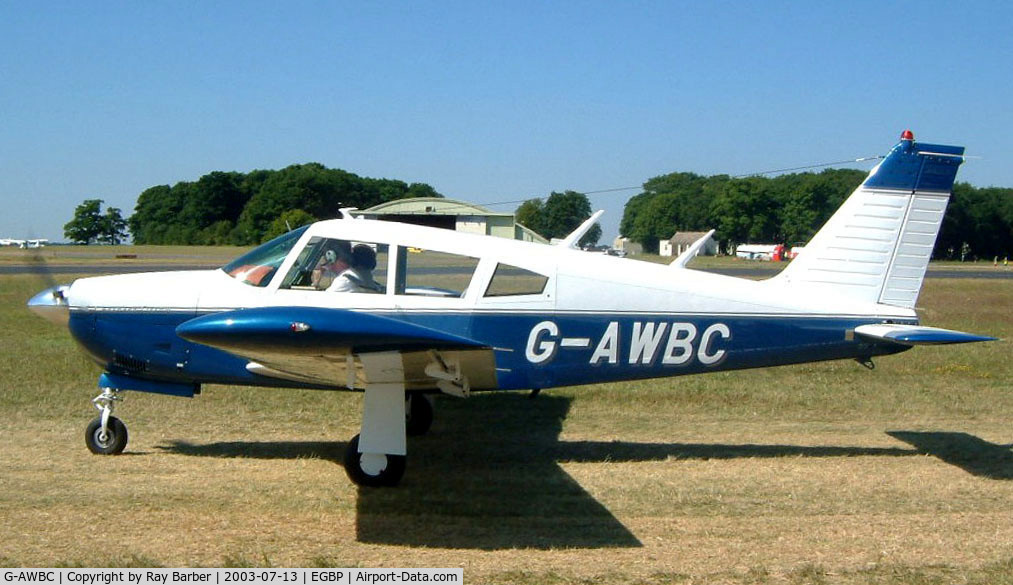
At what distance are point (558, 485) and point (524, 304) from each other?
1.37 meters

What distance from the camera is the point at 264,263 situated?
6.73m

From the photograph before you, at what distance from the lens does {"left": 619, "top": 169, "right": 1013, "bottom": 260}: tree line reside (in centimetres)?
5369

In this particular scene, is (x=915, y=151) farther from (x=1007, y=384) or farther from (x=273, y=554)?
(x=273, y=554)

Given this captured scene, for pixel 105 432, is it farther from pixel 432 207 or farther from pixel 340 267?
pixel 432 207

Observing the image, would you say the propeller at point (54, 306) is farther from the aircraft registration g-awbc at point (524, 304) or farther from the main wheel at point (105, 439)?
the main wheel at point (105, 439)

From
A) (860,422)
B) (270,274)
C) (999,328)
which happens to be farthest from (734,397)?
(999,328)

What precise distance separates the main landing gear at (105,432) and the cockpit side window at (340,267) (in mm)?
1812

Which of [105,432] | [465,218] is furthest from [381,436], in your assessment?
[465,218]

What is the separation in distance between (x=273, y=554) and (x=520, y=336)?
2.50 m

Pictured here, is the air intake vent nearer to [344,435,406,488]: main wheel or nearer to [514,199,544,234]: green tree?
[344,435,406,488]: main wheel

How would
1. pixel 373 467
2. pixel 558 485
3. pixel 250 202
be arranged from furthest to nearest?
pixel 250 202
pixel 558 485
pixel 373 467

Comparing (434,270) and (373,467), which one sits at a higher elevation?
(434,270)

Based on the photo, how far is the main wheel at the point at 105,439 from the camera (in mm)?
6957

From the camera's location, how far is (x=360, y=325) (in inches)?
189
